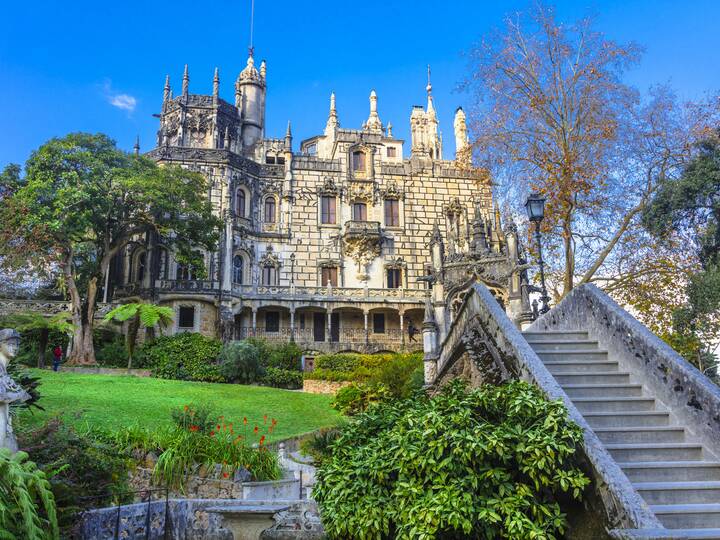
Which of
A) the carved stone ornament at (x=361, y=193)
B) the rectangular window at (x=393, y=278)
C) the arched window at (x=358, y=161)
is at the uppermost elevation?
the arched window at (x=358, y=161)

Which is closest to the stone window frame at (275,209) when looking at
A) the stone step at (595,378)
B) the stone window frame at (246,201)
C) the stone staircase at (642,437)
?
the stone window frame at (246,201)

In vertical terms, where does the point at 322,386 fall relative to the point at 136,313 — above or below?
below

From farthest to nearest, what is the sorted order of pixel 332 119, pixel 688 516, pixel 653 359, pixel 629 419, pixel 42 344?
pixel 332 119 < pixel 42 344 < pixel 653 359 < pixel 629 419 < pixel 688 516

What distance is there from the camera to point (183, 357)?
30.6 m

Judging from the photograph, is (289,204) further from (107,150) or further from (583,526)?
(583,526)

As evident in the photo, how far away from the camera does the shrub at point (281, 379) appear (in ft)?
Answer: 97.7

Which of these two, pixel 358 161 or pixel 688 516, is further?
pixel 358 161

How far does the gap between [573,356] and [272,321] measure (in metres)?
32.4

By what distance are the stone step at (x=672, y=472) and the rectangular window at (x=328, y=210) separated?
37724mm

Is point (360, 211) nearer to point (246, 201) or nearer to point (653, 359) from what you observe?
point (246, 201)

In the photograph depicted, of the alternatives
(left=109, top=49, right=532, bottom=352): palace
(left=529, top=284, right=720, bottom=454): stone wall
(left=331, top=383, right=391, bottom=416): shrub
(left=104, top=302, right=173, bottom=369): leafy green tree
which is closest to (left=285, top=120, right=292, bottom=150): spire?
(left=109, top=49, right=532, bottom=352): palace

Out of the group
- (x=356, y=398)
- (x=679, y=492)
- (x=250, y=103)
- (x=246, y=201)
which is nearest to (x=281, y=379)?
(x=356, y=398)

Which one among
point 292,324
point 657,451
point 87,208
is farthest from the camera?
point 292,324

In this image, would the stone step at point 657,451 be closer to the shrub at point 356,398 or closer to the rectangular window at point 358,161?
the shrub at point 356,398
